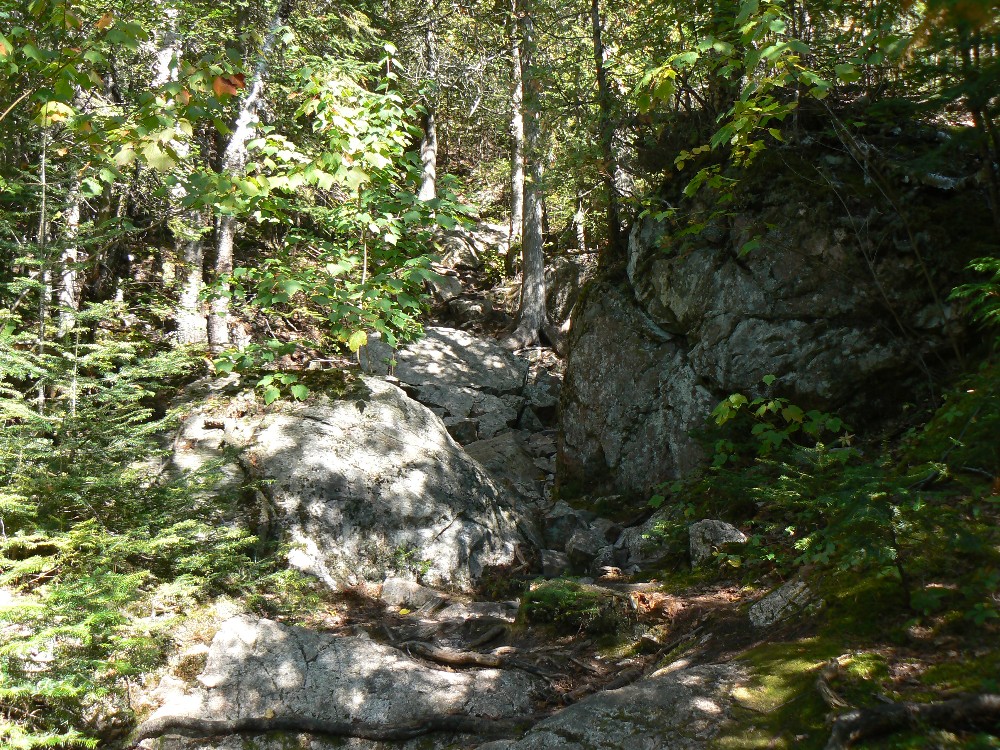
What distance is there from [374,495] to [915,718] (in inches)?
189

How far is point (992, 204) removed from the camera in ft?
17.8

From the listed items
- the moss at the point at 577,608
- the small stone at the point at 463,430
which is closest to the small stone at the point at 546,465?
the small stone at the point at 463,430

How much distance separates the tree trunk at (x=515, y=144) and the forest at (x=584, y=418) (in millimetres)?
3777

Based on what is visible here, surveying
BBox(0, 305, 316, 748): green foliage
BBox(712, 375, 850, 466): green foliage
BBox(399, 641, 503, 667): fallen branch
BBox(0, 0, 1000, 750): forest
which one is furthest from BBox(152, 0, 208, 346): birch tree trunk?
BBox(712, 375, 850, 466): green foliage

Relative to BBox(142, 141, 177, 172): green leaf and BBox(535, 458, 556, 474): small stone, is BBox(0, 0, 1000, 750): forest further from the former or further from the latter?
BBox(535, 458, 556, 474): small stone

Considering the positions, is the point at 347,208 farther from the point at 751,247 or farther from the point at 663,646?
the point at 663,646

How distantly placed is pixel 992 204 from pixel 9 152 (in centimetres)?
1108

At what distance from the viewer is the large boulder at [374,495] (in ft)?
18.9

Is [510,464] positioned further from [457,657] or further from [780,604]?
[780,604]

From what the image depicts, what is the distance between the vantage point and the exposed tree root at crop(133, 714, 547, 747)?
340cm

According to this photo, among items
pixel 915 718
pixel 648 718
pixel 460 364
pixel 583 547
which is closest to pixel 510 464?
pixel 583 547

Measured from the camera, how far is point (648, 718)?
9.55 ft

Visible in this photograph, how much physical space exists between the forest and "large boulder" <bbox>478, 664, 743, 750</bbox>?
0.03 meters

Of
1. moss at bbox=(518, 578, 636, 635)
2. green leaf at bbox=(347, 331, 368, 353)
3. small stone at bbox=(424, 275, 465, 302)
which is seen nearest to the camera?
moss at bbox=(518, 578, 636, 635)
